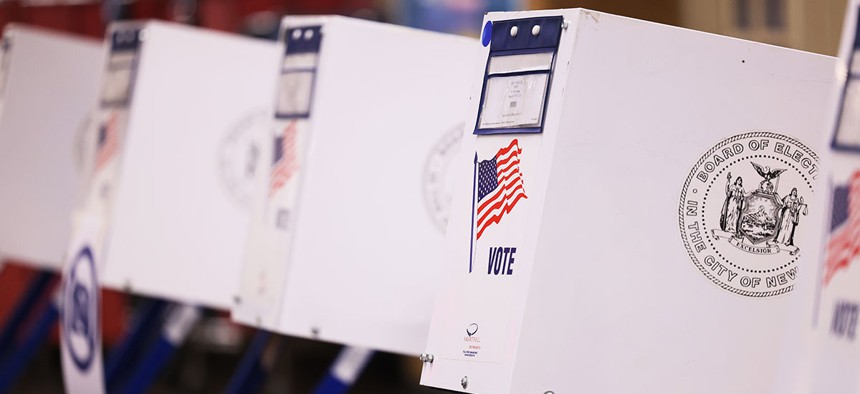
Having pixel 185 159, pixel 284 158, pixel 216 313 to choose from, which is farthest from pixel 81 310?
Answer: pixel 216 313

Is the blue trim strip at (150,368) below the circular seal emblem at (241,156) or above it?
below

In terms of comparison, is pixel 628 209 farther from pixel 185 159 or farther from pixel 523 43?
pixel 185 159

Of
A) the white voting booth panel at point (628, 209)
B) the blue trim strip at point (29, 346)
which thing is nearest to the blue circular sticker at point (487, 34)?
the white voting booth panel at point (628, 209)

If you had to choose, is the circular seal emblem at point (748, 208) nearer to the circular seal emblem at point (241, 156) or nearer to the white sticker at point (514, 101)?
the white sticker at point (514, 101)

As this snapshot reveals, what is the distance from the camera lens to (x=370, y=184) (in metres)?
3.63

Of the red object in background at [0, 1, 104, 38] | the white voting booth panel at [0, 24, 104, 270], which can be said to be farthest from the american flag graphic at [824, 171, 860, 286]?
the red object in background at [0, 1, 104, 38]

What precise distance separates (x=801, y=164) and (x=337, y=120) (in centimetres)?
125

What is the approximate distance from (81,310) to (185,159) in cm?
56

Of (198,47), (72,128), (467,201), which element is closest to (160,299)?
(72,128)

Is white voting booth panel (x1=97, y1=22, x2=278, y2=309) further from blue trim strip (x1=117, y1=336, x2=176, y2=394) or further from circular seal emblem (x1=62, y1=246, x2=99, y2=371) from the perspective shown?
blue trim strip (x1=117, y1=336, x2=176, y2=394)

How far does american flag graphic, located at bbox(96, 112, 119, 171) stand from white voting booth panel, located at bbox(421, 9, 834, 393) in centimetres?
214

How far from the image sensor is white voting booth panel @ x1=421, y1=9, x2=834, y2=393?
266 cm

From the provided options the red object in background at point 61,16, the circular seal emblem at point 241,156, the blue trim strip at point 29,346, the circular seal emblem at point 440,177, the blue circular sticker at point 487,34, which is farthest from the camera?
the red object in background at point 61,16

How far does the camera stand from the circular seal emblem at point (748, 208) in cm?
275
